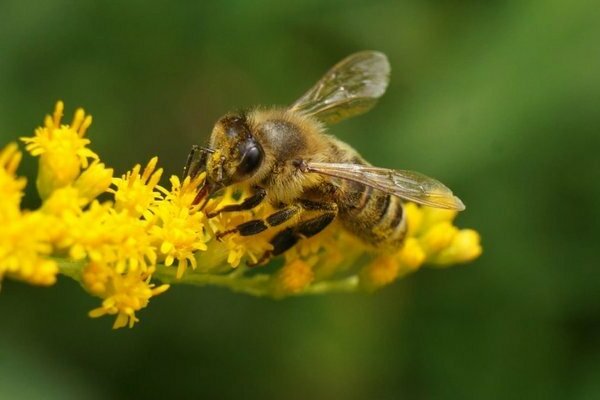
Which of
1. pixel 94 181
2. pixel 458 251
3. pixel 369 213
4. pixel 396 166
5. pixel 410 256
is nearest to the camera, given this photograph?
pixel 94 181

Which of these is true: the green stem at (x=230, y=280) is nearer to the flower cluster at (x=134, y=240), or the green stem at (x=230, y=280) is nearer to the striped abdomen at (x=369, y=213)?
the flower cluster at (x=134, y=240)

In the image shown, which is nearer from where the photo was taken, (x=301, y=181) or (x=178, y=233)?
(x=178, y=233)

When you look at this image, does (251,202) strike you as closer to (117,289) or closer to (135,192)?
(135,192)

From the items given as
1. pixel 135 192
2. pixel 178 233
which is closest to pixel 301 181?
pixel 178 233

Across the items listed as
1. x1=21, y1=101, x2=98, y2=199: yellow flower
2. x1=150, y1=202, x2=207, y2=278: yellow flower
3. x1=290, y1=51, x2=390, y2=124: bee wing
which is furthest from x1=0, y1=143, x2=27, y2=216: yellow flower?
x1=290, y1=51, x2=390, y2=124: bee wing

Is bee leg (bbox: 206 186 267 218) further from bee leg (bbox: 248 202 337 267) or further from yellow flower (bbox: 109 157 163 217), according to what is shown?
yellow flower (bbox: 109 157 163 217)

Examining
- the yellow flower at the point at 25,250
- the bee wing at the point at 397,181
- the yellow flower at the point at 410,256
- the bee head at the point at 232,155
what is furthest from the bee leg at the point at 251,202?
the yellow flower at the point at 25,250
